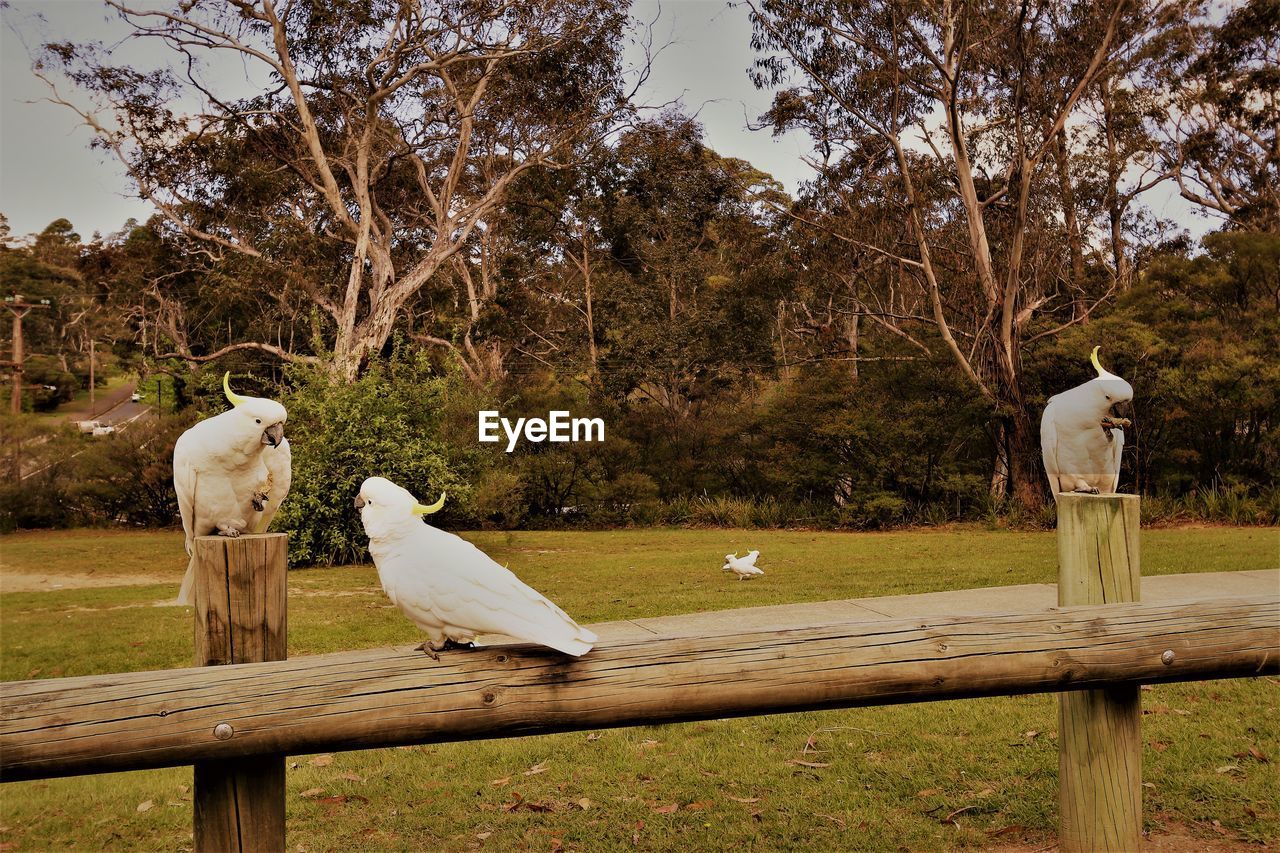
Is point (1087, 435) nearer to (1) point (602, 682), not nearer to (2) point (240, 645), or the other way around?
(1) point (602, 682)

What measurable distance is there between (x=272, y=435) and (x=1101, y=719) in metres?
2.35

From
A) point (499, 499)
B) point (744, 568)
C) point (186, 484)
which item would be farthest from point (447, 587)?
point (499, 499)

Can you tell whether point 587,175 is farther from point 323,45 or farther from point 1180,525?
point 1180,525

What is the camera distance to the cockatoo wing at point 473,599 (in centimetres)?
163

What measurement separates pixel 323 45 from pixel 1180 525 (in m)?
13.4

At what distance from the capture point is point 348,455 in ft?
29.7

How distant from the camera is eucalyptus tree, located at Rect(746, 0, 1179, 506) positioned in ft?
40.0

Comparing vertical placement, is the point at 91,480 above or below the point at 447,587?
above

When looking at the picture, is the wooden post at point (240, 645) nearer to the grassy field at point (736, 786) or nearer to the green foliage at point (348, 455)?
the grassy field at point (736, 786)

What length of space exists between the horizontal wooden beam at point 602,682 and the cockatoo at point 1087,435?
2.04 meters

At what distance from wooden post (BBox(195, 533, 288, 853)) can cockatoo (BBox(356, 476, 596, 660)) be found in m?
0.20

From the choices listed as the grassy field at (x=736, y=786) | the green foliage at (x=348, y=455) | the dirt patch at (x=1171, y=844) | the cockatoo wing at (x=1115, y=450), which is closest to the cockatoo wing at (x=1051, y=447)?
the cockatoo wing at (x=1115, y=450)

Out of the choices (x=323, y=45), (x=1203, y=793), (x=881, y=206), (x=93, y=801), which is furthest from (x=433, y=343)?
(x=1203, y=793)

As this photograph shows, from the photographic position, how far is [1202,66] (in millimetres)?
15703
